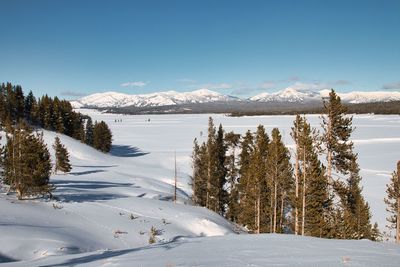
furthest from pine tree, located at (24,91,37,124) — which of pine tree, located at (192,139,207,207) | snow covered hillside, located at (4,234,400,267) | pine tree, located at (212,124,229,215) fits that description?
snow covered hillside, located at (4,234,400,267)

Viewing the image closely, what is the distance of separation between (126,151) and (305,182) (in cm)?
8641

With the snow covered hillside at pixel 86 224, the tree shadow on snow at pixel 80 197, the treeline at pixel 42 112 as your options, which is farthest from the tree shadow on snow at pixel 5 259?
the treeline at pixel 42 112

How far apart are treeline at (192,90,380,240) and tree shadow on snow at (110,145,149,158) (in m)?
57.1

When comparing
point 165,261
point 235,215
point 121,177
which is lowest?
point 235,215

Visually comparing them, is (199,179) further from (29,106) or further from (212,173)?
(29,106)

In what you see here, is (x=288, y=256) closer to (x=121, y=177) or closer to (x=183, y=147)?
(x=121, y=177)

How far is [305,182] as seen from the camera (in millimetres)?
24016

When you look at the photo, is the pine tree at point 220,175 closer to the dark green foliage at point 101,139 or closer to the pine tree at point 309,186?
the pine tree at point 309,186

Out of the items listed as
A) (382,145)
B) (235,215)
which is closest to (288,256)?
(235,215)

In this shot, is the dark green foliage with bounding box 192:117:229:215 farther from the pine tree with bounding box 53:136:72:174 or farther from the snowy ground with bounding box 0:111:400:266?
the pine tree with bounding box 53:136:72:174

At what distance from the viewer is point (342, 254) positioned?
10.4m

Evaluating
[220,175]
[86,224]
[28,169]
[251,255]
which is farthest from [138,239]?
[220,175]

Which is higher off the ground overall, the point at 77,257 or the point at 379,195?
the point at 77,257

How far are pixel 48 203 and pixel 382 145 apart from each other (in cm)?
9372
